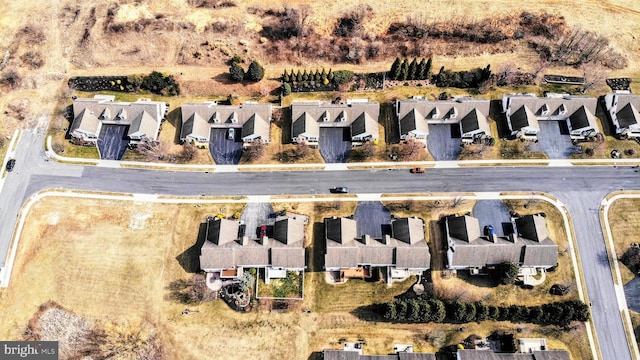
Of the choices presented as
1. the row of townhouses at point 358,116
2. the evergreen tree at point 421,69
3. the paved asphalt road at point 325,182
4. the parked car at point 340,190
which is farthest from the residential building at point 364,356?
the evergreen tree at point 421,69

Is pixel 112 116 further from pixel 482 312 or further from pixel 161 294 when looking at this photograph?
pixel 482 312

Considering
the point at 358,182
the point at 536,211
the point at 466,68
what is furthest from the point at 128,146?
the point at 536,211

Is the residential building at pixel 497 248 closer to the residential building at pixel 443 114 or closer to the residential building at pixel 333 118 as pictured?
the residential building at pixel 443 114

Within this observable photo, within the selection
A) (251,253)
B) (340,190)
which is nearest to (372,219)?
(340,190)

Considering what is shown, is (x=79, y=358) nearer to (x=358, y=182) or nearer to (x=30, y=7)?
(x=358, y=182)

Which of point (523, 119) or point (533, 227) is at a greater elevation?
point (523, 119)

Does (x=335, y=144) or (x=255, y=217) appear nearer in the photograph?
(x=255, y=217)
